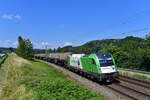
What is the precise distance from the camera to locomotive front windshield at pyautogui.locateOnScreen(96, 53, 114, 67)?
1415cm

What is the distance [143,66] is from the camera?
24.6 meters

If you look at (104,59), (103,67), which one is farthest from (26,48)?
(103,67)

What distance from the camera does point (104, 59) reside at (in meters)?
14.4

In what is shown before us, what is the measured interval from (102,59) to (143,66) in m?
14.3

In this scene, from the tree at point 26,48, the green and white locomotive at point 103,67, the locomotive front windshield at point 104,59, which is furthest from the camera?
the tree at point 26,48

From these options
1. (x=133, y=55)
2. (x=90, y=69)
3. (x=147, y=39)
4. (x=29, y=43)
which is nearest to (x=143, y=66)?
(x=133, y=55)

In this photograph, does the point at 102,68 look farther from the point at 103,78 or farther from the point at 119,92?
the point at 119,92

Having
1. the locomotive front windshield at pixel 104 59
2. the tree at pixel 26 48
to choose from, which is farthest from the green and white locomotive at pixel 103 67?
the tree at pixel 26 48

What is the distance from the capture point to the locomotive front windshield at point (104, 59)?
46.4 feet

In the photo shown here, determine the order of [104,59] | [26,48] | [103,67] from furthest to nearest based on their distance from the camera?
[26,48] < [104,59] < [103,67]

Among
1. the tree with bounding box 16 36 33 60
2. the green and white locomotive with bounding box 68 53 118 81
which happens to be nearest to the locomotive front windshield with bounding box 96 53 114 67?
the green and white locomotive with bounding box 68 53 118 81

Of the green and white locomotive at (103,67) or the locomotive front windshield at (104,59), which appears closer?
the green and white locomotive at (103,67)

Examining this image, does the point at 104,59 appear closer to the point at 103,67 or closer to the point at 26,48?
the point at 103,67

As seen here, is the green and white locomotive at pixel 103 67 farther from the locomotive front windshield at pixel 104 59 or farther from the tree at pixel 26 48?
the tree at pixel 26 48
